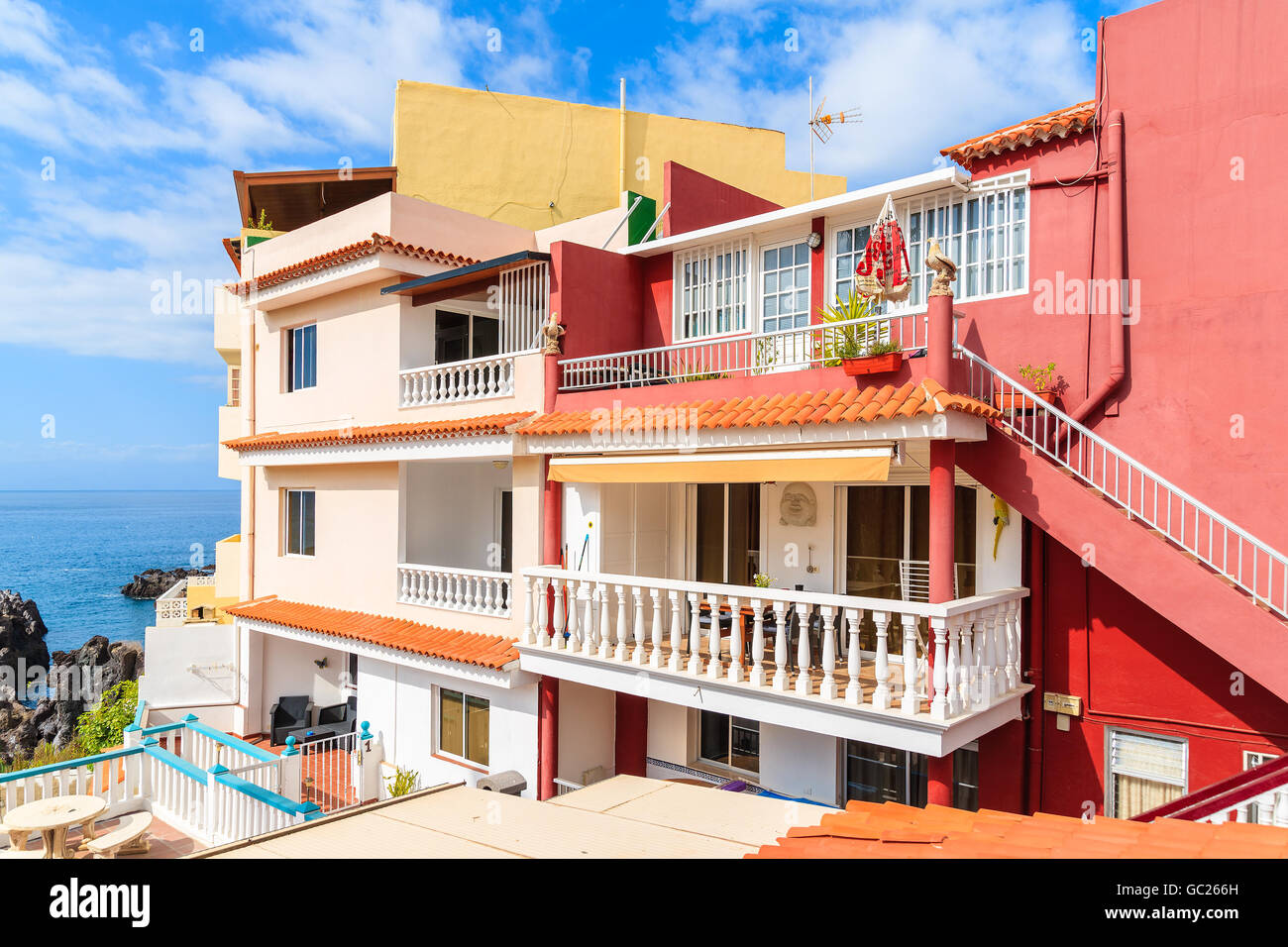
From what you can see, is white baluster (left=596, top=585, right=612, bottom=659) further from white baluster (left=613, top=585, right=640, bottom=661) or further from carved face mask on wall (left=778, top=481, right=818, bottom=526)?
carved face mask on wall (left=778, top=481, right=818, bottom=526)

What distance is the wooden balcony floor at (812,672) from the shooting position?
1000 centimetres

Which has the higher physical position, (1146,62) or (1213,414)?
(1146,62)

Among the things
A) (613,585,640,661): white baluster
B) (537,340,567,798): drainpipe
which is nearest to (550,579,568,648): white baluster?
(537,340,567,798): drainpipe

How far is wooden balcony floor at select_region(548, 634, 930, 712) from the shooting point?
32.8 ft

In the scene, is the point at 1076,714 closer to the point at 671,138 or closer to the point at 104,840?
the point at 104,840

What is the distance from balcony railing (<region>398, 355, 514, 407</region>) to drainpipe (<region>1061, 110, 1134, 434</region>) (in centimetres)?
970

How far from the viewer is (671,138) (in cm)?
2416

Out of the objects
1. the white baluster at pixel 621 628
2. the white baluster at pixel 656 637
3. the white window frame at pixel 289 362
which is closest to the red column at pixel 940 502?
the white baluster at pixel 656 637

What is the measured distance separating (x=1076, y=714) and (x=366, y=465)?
557 inches

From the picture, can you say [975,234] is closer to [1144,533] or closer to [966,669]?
[1144,533]

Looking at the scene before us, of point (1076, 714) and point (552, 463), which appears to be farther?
point (552, 463)

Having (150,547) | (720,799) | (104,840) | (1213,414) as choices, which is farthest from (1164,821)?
(150,547)

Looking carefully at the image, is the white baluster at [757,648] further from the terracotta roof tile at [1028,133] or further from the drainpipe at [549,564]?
the terracotta roof tile at [1028,133]

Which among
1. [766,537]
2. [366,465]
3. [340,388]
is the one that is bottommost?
[766,537]
